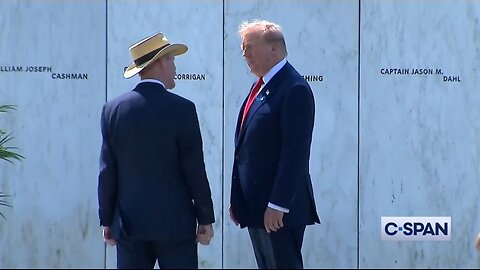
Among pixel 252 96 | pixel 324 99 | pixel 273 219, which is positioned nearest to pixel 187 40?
pixel 324 99

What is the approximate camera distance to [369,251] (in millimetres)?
7215

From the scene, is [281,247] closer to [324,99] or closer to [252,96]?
[252,96]

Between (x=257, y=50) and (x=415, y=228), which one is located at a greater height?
(x=257, y=50)

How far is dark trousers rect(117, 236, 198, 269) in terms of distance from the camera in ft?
14.9

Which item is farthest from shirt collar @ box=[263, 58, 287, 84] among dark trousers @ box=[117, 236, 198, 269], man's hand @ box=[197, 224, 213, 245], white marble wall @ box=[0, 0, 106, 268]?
white marble wall @ box=[0, 0, 106, 268]

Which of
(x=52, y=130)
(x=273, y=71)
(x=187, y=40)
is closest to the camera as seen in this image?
(x=273, y=71)

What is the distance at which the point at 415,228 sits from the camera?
7.20 meters

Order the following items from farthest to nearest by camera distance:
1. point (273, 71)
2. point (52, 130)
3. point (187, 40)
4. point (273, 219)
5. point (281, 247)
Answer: point (52, 130), point (187, 40), point (273, 71), point (281, 247), point (273, 219)

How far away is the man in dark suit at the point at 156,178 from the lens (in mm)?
4484

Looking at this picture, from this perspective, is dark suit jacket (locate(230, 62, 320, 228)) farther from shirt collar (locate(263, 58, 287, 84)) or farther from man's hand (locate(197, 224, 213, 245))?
man's hand (locate(197, 224, 213, 245))

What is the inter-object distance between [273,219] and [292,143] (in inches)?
15.5

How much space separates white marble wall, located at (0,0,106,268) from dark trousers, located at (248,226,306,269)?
2785 mm

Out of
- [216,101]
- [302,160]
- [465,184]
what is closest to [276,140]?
[302,160]

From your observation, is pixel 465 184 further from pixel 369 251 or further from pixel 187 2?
pixel 187 2
